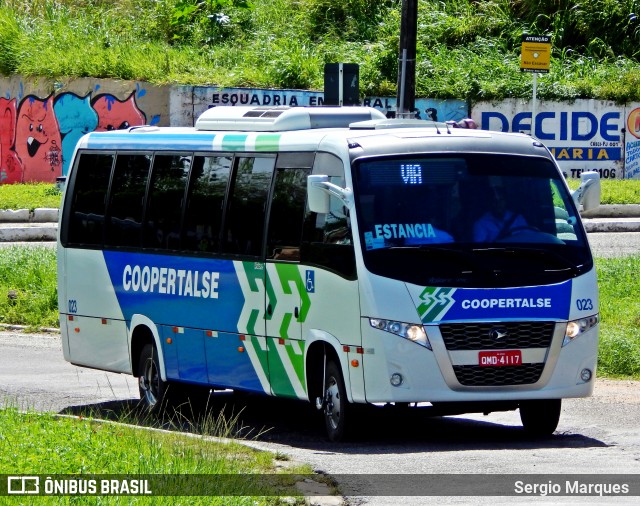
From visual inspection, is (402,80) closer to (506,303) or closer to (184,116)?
(506,303)

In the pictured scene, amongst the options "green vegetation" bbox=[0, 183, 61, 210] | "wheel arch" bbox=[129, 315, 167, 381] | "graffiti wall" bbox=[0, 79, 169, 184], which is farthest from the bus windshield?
"graffiti wall" bbox=[0, 79, 169, 184]

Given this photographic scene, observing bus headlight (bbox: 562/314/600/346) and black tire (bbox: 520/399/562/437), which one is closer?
bus headlight (bbox: 562/314/600/346)

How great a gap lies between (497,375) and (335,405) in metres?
1.33

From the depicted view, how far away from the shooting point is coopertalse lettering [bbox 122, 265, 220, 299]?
1177cm

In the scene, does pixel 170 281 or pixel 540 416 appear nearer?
pixel 540 416

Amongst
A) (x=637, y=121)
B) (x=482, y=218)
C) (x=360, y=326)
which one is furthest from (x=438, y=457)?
(x=637, y=121)

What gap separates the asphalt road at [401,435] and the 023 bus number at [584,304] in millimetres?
1001

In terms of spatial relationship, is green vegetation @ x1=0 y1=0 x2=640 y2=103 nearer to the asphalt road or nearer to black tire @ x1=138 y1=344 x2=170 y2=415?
the asphalt road

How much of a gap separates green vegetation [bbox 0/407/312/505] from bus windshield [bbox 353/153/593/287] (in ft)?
6.79

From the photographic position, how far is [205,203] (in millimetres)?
12062

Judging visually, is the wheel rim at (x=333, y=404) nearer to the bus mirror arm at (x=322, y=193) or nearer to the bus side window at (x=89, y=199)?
the bus mirror arm at (x=322, y=193)

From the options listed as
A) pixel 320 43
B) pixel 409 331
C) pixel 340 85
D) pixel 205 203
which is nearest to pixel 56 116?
pixel 320 43

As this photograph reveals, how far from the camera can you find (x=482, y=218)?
33.4 ft

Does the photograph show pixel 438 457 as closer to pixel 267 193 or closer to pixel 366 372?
pixel 366 372
